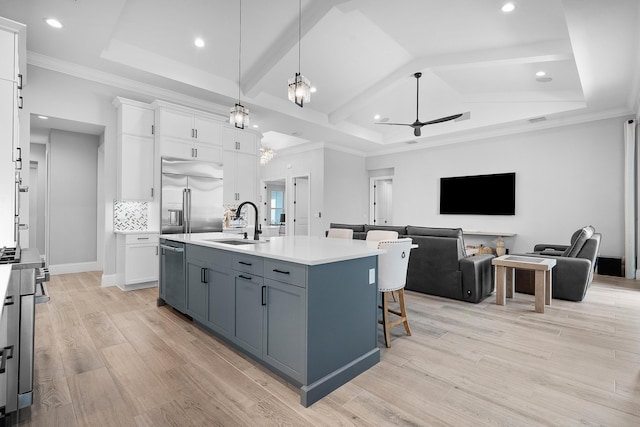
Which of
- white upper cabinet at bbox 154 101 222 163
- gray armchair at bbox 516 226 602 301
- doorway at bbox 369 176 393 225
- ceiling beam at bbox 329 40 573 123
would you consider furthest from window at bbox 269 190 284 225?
gray armchair at bbox 516 226 602 301

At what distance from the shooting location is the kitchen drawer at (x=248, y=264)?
2255 mm

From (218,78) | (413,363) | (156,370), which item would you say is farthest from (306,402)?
(218,78)

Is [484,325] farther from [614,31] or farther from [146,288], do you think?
[146,288]

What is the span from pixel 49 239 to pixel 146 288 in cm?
233

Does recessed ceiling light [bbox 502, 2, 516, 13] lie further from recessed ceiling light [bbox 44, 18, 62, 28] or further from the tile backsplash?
the tile backsplash

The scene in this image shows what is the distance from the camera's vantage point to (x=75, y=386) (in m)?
2.10

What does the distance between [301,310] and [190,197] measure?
393 centimetres

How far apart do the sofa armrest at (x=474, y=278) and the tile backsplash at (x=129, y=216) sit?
4880 mm

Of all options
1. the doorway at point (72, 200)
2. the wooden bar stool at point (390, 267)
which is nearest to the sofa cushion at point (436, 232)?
the wooden bar stool at point (390, 267)

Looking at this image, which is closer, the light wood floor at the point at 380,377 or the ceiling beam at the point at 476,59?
the light wood floor at the point at 380,377

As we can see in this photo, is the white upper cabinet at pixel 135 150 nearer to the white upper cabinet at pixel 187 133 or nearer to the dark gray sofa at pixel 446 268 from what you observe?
the white upper cabinet at pixel 187 133

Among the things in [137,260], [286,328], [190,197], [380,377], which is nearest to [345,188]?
[190,197]

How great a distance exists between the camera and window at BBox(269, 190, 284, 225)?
38.0 ft

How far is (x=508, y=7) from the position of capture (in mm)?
3820
